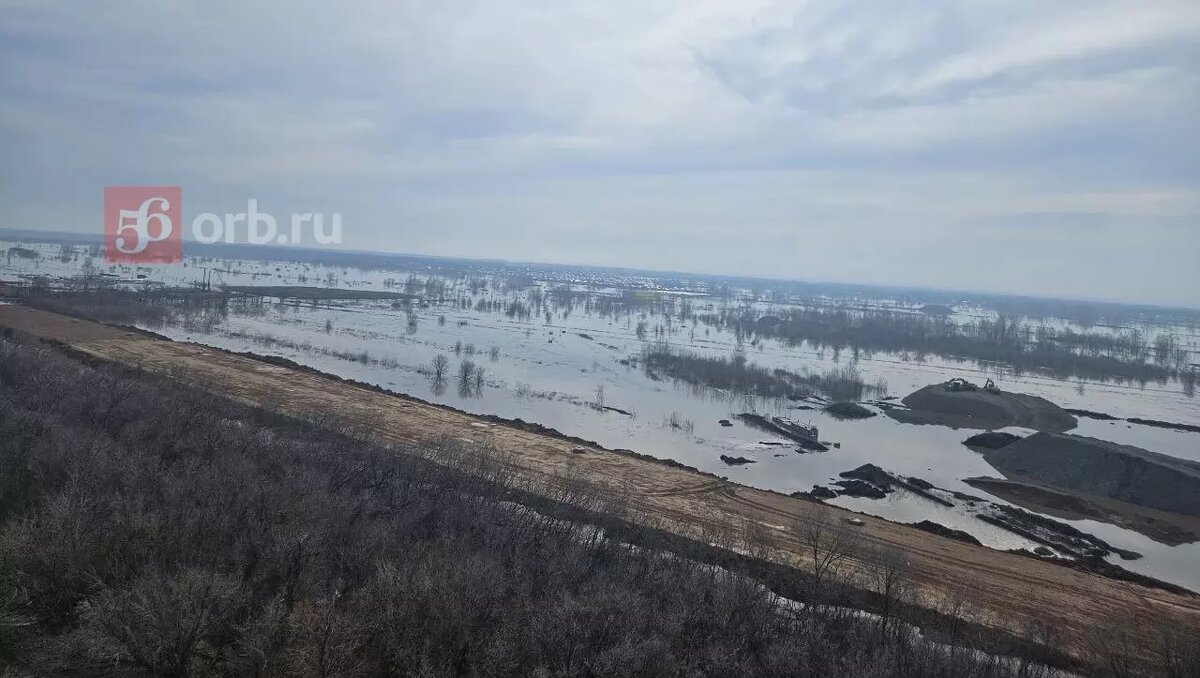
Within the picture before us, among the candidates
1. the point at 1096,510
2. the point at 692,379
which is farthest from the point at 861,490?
A: the point at 692,379

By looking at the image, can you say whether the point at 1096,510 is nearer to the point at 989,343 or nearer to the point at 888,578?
the point at 888,578

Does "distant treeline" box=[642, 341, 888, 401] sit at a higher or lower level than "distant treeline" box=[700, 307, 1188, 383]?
lower

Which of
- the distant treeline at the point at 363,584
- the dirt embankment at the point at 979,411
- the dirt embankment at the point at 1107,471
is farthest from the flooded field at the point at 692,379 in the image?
the distant treeline at the point at 363,584

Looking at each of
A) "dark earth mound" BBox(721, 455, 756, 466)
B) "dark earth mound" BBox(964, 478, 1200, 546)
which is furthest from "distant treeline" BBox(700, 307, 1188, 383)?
"dark earth mound" BBox(721, 455, 756, 466)

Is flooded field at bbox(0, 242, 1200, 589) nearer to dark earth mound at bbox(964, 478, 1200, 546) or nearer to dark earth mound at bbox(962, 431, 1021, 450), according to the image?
dark earth mound at bbox(964, 478, 1200, 546)

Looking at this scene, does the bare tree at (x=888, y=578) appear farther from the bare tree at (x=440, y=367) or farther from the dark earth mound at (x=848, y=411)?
the bare tree at (x=440, y=367)

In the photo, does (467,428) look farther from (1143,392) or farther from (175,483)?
(1143,392)

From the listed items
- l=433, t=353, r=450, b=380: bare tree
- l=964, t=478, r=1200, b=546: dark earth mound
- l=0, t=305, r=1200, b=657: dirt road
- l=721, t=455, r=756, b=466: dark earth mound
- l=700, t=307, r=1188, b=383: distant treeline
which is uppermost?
l=700, t=307, r=1188, b=383: distant treeline

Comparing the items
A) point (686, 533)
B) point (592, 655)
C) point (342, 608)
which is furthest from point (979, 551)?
point (342, 608)
